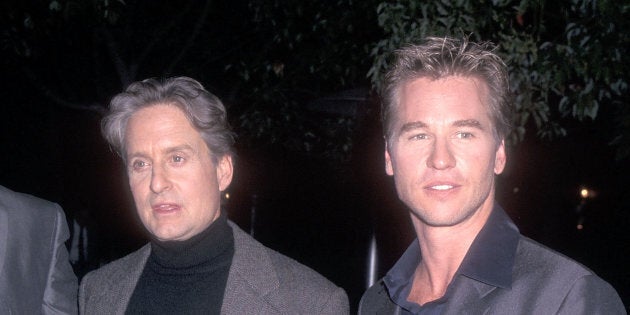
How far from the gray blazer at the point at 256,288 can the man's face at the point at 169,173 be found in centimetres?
27

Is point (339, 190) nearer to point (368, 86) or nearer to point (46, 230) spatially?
point (368, 86)

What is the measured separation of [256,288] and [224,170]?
0.58 meters

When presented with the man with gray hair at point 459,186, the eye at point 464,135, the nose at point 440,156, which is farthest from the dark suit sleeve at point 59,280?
the eye at point 464,135

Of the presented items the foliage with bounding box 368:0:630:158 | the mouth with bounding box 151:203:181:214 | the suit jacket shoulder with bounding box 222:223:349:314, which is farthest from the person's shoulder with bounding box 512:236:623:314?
the foliage with bounding box 368:0:630:158

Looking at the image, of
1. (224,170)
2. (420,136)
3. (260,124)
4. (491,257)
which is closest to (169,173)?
(224,170)

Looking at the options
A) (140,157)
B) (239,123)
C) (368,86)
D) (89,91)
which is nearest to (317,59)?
(368,86)

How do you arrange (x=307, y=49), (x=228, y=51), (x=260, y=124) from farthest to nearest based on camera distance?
1. (x=228, y=51)
2. (x=260, y=124)
3. (x=307, y=49)

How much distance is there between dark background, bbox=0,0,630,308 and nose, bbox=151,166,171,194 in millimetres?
3110

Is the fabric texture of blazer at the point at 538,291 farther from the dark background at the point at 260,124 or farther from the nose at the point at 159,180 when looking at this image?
the dark background at the point at 260,124

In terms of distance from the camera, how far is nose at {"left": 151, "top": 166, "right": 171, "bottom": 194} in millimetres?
2693

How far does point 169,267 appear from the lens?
2871mm

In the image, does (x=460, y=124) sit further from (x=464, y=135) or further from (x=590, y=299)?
(x=590, y=299)

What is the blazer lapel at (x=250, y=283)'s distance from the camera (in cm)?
272

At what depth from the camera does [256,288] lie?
2762 millimetres
